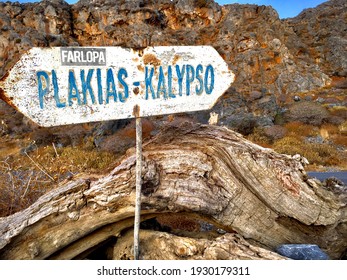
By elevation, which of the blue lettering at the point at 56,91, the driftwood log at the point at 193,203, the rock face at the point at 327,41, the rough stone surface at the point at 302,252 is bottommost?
the rough stone surface at the point at 302,252

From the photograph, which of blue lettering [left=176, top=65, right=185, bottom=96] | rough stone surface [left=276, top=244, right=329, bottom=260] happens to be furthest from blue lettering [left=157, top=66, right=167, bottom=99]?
rough stone surface [left=276, top=244, right=329, bottom=260]

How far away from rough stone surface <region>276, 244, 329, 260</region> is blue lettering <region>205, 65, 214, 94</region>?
174 cm

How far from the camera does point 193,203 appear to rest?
8.32 feet

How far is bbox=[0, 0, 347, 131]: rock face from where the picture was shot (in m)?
28.1

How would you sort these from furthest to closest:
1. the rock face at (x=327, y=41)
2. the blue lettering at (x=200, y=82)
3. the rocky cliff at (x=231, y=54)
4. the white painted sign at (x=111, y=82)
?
the rock face at (x=327, y=41), the rocky cliff at (x=231, y=54), the blue lettering at (x=200, y=82), the white painted sign at (x=111, y=82)

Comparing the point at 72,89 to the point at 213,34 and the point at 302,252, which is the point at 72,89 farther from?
the point at 213,34

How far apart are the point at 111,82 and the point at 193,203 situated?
1.34m

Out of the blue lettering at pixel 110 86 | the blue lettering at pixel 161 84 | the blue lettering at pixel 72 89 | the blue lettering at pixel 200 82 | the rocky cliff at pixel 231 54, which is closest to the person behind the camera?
the blue lettering at pixel 72 89

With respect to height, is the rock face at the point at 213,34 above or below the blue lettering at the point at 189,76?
above

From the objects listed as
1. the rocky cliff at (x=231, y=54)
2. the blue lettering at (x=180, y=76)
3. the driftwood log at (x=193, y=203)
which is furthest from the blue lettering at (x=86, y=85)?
the rocky cliff at (x=231, y=54)

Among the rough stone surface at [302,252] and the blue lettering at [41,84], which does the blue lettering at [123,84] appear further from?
the rough stone surface at [302,252]

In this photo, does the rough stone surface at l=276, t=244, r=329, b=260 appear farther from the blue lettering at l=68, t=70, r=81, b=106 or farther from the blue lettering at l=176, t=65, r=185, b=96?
the blue lettering at l=68, t=70, r=81, b=106

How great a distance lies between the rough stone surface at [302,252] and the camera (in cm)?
253

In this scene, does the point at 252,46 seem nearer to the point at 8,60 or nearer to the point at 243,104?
the point at 243,104
